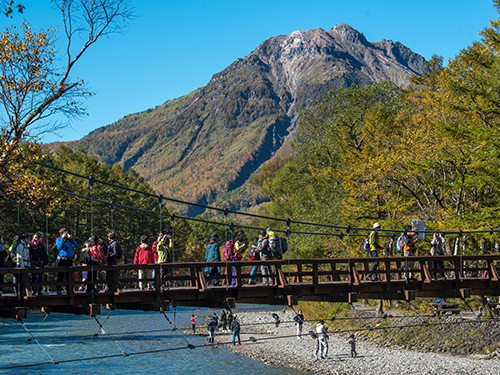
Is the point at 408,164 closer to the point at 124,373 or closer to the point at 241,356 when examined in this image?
the point at 241,356

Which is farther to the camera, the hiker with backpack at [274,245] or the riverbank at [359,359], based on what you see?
the riverbank at [359,359]

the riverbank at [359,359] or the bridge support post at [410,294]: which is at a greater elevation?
the bridge support post at [410,294]

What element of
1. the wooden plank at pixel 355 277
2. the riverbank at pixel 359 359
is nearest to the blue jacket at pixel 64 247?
the riverbank at pixel 359 359

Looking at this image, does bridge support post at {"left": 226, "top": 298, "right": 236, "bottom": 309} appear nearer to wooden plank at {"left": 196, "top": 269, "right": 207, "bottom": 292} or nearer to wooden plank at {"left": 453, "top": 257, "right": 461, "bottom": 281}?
wooden plank at {"left": 196, "top": 269, "right": 207, "bottom": 292}

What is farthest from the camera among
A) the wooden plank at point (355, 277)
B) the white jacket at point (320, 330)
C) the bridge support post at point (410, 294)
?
the white jacket at point (320, 330)

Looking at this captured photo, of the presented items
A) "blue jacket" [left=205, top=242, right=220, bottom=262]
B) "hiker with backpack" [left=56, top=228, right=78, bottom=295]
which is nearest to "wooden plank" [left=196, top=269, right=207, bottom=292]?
"blue jacket" [left=205, top=242, right=220, bottom=262]

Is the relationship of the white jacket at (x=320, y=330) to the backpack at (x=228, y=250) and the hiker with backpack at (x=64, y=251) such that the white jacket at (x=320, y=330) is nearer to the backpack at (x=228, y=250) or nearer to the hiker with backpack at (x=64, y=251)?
the backpack at (x=228, y=250)

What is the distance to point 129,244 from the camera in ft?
206

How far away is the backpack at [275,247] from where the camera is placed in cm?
1540

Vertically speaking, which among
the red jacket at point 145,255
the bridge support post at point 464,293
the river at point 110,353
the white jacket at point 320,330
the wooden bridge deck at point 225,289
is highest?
the red jacket at point 145,255

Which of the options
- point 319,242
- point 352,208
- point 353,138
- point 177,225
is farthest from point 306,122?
point 177,225

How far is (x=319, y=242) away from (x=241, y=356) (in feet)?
33.1

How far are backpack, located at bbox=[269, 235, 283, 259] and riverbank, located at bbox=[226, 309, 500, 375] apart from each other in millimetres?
3607

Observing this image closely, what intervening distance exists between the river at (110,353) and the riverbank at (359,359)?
123 cm
